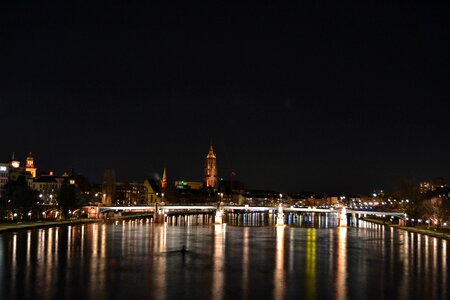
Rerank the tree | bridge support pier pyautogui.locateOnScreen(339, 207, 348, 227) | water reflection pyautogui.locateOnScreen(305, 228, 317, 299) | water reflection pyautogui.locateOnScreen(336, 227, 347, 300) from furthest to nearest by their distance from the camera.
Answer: bridge support pier pyautogui.locateOnScreen(339, 207, 348, 227), the tree, water reflection pyautogui.locateOnScreen(305, 228, 317, 299), water reflection pyautogui.locateOnScreen(336, 227, 347, 300)

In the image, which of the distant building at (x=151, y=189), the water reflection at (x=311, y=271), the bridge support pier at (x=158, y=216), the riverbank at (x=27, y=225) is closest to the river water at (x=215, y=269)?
the water reflection at (x=311, y=271)

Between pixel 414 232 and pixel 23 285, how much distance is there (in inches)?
2495

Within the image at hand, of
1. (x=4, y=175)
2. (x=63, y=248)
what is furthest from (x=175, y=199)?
(x=63, y=248)

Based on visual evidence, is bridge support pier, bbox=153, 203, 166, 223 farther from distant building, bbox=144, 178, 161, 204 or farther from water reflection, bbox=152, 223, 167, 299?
distant building, bbox=144, 178, 161, 204

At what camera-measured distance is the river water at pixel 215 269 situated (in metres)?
29.5

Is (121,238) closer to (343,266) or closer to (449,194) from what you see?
(343,266)

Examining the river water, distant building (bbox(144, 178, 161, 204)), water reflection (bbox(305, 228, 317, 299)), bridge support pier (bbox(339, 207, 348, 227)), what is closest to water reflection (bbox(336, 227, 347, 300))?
the river water

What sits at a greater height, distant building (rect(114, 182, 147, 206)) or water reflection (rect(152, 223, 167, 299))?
distant building (rect(114, 182, 147, 206))

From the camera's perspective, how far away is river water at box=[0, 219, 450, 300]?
29.5m

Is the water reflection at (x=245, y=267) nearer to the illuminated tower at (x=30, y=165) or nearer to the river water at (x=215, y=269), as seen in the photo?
the river water at (x=215, y=269)

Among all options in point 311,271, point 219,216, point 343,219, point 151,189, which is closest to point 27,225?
point 219,216

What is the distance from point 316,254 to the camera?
50.2 metres

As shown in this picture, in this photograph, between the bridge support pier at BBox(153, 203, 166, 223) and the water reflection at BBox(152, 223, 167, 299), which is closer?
the water reflection at BBox(152, 223, 167, 299)

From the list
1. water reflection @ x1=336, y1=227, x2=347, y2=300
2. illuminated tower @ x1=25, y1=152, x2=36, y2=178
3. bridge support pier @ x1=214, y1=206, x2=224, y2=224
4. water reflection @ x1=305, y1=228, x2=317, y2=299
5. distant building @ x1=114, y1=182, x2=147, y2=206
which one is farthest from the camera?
illuminated tower @ x1=25, y1=152, x2=36, y2=178
